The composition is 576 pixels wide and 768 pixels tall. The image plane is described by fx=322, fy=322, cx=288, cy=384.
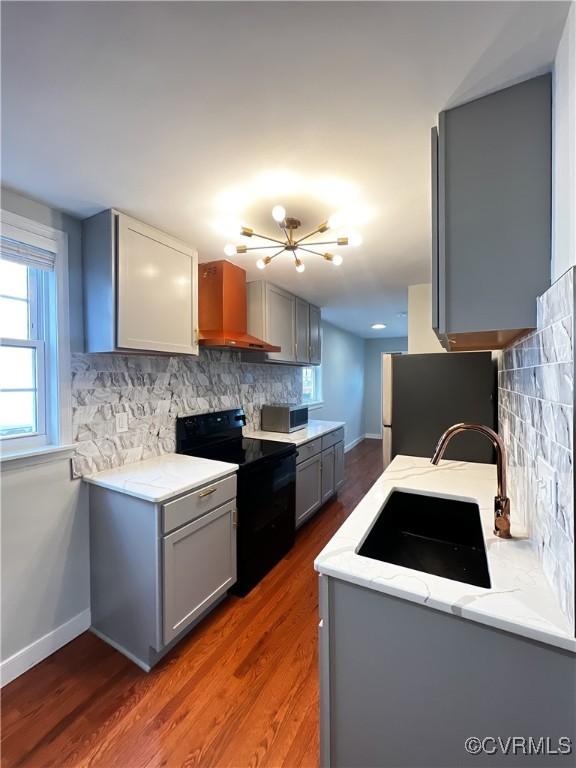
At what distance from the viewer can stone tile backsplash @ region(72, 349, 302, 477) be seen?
1862 mm

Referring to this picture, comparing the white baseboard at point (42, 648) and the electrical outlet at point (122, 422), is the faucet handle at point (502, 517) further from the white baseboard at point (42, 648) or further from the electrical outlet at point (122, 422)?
the white baseboard at point (42, 648)

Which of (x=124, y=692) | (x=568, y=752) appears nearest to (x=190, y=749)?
(x=124, y=692)

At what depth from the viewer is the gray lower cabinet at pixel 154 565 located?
159 centimetres

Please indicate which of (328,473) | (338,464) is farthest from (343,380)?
(328,473)

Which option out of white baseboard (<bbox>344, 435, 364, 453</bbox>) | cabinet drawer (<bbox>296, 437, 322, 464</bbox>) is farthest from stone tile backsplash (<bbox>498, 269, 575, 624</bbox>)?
white baseboard (<bbox>344, 435, 364, 453</bbox>)

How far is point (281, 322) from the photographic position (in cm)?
322

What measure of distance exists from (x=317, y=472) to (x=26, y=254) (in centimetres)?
277

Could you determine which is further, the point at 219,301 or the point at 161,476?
the point at 219,301

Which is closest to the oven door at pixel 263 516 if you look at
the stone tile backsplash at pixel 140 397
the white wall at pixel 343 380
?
the stone tile backsplash at pixel 140 397

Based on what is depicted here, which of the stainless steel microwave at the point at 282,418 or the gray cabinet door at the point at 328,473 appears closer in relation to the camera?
the stainless steel microwave at the point at 282,418

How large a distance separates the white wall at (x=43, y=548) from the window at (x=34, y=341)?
0.08 meters

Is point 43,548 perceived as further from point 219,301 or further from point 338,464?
point 338,464

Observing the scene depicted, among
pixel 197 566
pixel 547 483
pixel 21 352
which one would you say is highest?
pixel 21 352

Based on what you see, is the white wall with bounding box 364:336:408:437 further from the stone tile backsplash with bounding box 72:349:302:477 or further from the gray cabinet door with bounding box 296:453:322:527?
the stone tile backsplash with bounding box 72:349:302:477
